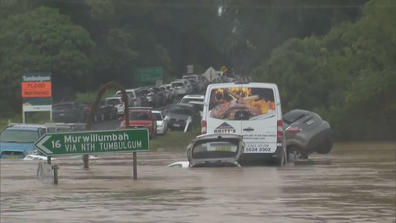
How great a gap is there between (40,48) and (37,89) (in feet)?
32.8

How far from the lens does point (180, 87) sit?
69375 millimetres

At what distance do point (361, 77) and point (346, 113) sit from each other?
2.44 m

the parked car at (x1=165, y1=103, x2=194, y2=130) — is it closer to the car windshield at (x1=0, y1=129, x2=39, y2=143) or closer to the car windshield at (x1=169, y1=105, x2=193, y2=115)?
the car windshield at (x1=169, y1=105, x2=193, y2=115)

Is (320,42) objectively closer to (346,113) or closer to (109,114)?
(346,113)

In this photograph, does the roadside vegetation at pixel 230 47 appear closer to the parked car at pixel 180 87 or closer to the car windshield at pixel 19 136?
the parked car at pixel 180 87

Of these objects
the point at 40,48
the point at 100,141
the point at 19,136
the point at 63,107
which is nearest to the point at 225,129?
the point at 100,141

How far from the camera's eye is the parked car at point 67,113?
168 feet

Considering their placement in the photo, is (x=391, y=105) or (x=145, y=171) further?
(x=391, y=105)

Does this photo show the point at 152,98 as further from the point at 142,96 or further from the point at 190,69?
the point at 190,69

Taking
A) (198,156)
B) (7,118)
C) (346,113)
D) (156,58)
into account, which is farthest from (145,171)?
Answer: (156,58)

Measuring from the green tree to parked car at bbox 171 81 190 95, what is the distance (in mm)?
10091

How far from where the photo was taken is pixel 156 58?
226 ft

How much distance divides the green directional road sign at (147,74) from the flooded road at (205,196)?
4703 centimetres

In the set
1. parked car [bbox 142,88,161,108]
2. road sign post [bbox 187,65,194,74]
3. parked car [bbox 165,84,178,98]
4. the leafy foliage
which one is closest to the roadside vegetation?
the leafy foliage
